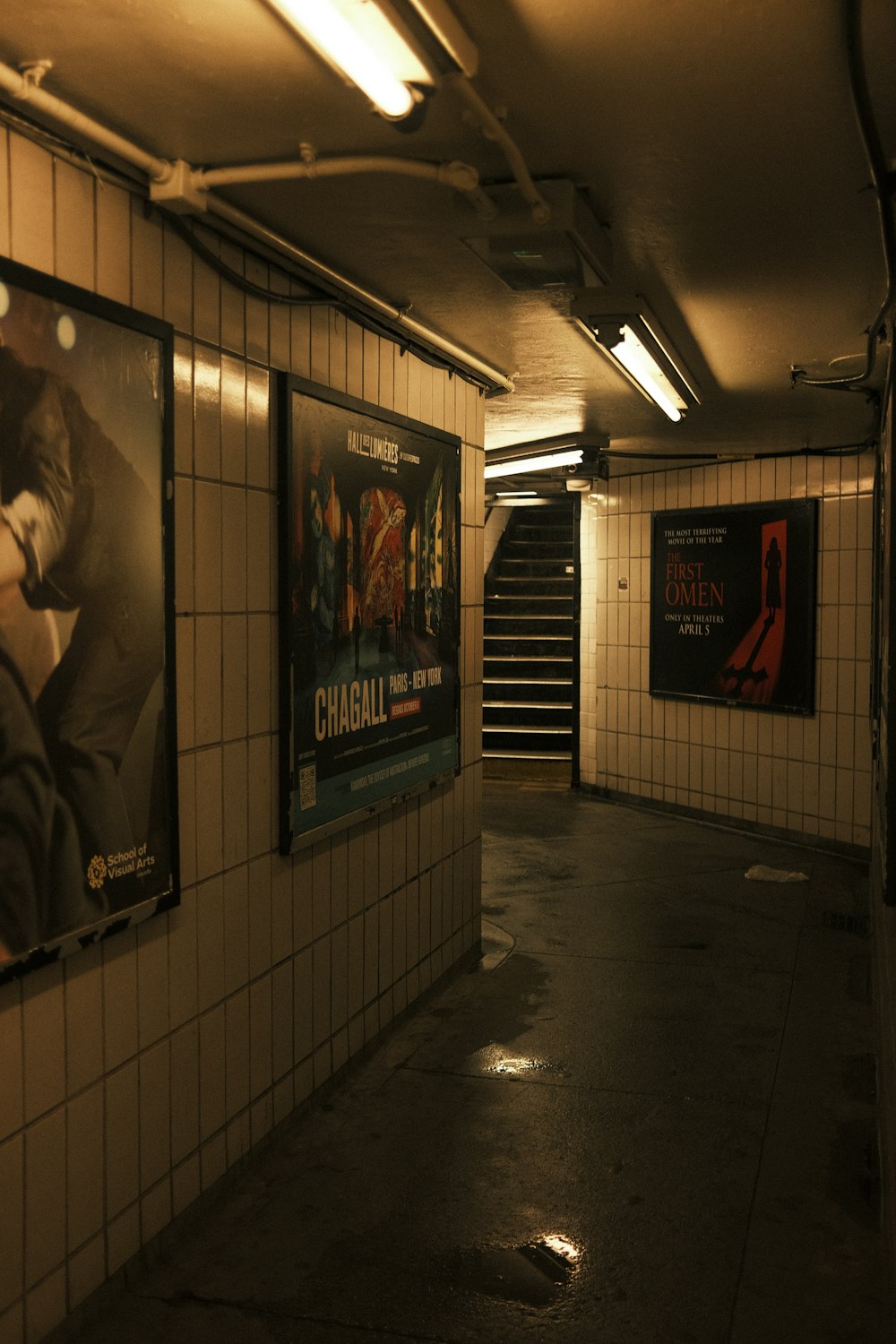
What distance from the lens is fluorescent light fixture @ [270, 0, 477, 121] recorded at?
6.53 feet

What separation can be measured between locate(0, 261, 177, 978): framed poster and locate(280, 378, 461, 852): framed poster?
705mm

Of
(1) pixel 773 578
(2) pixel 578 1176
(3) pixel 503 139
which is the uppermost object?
A: (3) pixel 503 139

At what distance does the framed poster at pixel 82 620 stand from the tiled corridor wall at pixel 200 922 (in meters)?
0.13

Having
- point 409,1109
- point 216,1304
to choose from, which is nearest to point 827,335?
point 409,1109

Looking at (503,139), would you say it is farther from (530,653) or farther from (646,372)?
(530,653)

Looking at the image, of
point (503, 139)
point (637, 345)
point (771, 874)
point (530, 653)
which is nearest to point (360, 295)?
point (637, 345)

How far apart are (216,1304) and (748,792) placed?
624 centimetres

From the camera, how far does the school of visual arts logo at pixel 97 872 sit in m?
2.64

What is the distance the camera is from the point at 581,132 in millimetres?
2609

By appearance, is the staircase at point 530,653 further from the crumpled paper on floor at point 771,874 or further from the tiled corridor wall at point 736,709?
the crumpled paper on floor at point 771,874

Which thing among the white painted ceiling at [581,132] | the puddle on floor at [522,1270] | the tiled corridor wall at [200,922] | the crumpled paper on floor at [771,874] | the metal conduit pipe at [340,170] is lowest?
the puddle on floor at [522,1270]

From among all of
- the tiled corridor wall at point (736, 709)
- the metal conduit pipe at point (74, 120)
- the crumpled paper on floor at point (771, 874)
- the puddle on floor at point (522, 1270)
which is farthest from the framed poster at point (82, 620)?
the tiled corridor wall at point (736, 709)

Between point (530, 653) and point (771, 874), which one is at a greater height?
point (530, 653)

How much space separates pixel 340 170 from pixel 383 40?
0.62 meters
